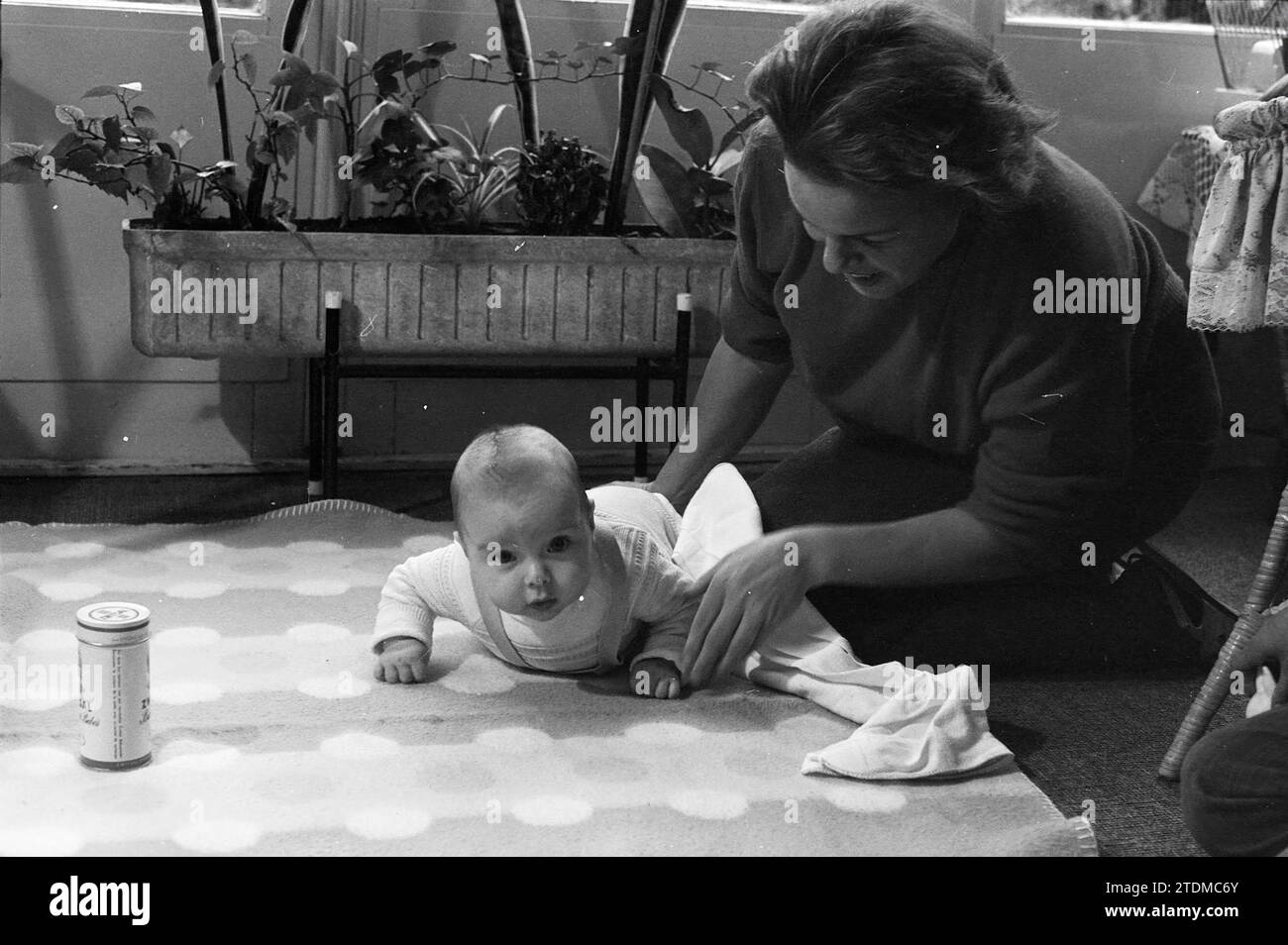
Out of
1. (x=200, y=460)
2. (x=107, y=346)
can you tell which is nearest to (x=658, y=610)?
(x=200, y=460)

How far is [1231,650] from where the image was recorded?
47.1 inches

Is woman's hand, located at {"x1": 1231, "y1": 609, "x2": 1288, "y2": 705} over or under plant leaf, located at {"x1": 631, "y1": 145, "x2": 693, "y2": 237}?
under

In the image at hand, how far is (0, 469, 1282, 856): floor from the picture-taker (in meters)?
1.14

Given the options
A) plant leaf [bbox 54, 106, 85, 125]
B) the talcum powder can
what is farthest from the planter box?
the talcum powder can

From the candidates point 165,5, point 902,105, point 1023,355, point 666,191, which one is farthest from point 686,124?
point 165,5

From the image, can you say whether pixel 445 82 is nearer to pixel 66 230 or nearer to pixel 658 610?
pixel 66 230

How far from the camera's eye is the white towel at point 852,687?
3.85 ft

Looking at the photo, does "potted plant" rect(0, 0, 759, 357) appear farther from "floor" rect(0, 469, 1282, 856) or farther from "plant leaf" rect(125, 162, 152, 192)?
"floor" rect(0, 469, 1282, 856)

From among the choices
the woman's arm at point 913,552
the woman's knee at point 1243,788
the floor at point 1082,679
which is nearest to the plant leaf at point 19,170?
the floor at point 1082,679

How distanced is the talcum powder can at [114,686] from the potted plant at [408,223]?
31 cm

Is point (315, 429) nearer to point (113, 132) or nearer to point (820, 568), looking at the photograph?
point (113, 132)
